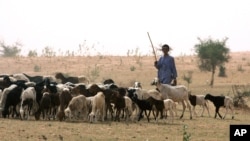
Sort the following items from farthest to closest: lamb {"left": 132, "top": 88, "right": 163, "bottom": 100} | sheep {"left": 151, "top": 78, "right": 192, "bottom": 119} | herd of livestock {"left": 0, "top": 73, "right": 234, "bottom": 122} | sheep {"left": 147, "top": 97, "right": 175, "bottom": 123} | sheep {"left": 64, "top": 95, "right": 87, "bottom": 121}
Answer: lamb {"left": 132, "top": 88, "right": 163, "bottom": 100}, sheep {"left": 151, "top": 78, "right": 192, "bottom": 119}, sheep {"left": 147, "top": 97, "right": 175, "bottom": 123}, herd of livestock {"left": 0, "top": 73, "right": 234, "bottom": 122}, sheep {"left": 64, "top": 95, "right": 87, "bottom": 121}

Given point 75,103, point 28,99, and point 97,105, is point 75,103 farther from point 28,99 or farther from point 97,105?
point 28,99

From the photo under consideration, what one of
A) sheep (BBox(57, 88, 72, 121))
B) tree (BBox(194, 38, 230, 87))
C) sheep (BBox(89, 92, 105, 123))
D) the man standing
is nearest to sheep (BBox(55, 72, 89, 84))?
the man standing

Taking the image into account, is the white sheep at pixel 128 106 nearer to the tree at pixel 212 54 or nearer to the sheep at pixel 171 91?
the sheep at pixel 171 91

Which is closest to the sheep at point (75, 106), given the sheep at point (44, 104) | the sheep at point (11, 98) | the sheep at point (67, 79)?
the sheep at point (44, 104)

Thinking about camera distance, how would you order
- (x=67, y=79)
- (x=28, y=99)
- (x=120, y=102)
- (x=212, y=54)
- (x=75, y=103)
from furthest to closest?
(x=212, y=54) < (x=67, y=79) < (x=120, y=102) < (x=28, y=99) < (x=75, y=103)

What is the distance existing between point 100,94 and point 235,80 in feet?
105

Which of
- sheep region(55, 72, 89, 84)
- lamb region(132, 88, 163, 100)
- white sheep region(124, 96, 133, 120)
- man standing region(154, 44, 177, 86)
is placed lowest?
white sheep region(124, 96, 133, 120)

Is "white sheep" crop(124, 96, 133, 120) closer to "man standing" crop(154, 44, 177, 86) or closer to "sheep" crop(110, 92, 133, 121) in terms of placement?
"sheep" crop(110, 92, 133, 121)

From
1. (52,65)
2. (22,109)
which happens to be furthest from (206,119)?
(52,65)

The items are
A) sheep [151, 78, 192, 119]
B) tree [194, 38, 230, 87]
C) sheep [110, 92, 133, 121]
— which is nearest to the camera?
sheep [110, 92, 133, 121]

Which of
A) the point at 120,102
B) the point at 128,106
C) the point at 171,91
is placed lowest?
the point at 128,106

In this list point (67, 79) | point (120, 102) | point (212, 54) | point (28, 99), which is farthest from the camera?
point (212, 54)

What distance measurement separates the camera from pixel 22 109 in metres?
17.0

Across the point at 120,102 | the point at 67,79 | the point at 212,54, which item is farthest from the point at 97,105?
the point at 212,54
